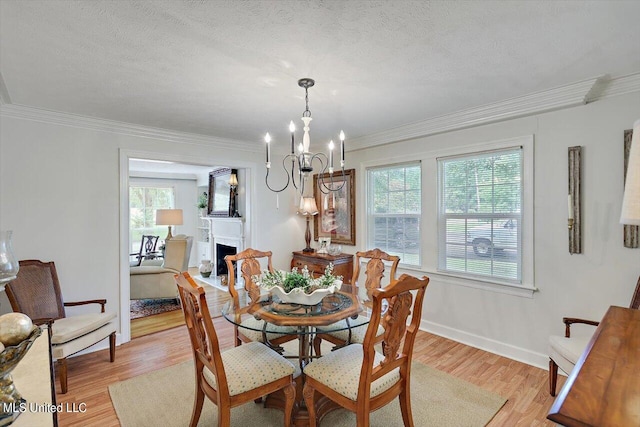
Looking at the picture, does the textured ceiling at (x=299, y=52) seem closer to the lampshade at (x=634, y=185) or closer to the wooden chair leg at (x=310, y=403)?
the lampshade at (x=634, y=185)

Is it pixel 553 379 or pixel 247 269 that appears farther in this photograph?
pixel 247 269

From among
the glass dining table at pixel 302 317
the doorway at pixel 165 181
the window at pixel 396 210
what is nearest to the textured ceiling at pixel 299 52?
the doorway at pixel 165 181

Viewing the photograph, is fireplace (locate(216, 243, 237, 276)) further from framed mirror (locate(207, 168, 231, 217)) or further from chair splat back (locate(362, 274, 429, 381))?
chair splat back (locate(362, 274, 429, 381))

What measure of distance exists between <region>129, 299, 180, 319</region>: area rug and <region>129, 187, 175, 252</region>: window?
9.41 ft

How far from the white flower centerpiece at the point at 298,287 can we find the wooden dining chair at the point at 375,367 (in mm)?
378

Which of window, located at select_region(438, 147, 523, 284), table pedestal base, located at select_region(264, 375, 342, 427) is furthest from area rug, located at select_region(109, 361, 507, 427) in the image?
window, located at select_region(438, 147, 523, 284)

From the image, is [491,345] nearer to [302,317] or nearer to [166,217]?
[302,317]

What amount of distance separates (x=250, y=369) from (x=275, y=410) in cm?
67

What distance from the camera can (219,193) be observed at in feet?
21.9

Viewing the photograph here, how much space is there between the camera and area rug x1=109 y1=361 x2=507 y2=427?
2.15 metres

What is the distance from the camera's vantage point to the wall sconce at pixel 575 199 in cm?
263

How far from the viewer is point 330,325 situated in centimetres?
204

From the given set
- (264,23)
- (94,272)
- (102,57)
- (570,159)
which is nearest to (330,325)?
(264,23)

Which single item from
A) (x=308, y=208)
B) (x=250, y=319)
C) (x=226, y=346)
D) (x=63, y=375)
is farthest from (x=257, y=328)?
(x=308, y=208)
